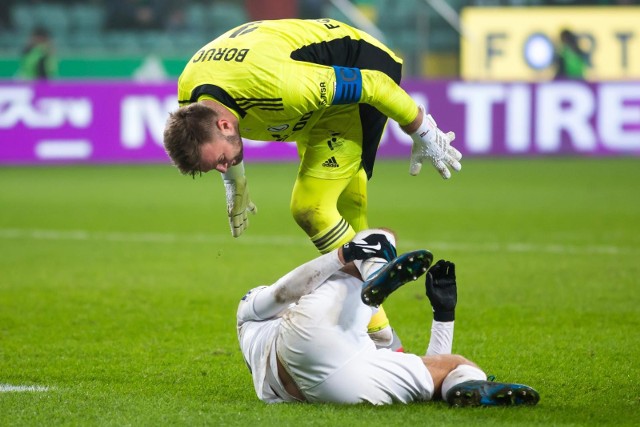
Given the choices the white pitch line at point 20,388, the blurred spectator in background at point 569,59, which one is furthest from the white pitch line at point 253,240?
the blurred spectator in background at point 569,59

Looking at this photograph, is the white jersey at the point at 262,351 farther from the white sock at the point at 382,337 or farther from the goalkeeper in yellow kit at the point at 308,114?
the white sock at the point at 382,337

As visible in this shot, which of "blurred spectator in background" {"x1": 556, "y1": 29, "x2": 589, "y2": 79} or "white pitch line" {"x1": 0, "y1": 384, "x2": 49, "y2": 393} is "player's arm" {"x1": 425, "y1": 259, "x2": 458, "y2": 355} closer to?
"white pitch line" {"x1": 0, "y1": 384, "x2": 49, "y2": 393}

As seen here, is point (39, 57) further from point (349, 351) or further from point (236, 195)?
point (349, 351)

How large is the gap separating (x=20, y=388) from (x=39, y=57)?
15.9m

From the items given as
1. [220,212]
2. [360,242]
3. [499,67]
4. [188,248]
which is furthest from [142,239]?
[499,67]

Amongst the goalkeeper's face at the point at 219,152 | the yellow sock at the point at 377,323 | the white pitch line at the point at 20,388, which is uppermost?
the goalkeeper's face at the point at 219,152

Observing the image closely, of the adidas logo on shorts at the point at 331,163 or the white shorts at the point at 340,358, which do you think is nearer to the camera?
the white shorts at the point at 340,358

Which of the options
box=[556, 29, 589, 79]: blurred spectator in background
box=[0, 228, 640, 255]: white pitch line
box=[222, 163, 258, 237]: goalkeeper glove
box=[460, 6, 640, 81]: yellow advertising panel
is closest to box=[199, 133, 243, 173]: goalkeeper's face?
box=[222, 163, 258, 237]: goalkeeper glove

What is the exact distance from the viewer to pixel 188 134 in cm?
483

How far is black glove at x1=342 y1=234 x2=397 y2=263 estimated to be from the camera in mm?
4777

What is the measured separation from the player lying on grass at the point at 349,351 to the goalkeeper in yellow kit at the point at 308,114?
671 mm

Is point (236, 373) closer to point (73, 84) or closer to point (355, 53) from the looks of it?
point (355, 53)

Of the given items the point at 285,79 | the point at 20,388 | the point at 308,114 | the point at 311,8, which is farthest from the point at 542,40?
the point at 20,388

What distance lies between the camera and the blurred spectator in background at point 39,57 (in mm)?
20234
